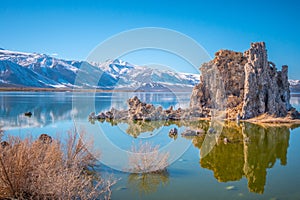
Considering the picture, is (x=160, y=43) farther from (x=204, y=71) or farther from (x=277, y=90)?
(x=204, y=71)

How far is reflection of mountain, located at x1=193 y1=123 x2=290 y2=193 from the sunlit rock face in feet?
22.7

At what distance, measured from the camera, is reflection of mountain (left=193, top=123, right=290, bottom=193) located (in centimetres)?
870

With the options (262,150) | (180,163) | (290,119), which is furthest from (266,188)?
(290,119)

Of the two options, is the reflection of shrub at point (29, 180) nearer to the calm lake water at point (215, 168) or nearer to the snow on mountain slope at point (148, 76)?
the calm lake water at point (215, 168)

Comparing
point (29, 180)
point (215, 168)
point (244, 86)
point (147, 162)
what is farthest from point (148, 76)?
point (29, 180)

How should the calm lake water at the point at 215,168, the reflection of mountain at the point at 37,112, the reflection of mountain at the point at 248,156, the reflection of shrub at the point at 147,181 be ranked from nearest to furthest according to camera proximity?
the calm lake water at the point at 215,168
the reflection of shrub at the point at 147,181
the reflection of mountain at the point at 248,156
the reflection of mountain at the point at 37,112

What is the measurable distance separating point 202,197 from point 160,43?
5759 millimetres

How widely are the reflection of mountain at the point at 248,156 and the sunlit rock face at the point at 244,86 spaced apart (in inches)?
272

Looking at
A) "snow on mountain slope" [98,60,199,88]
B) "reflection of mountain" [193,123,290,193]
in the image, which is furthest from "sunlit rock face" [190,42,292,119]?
"reflection of mountain" [193,123,290,193]

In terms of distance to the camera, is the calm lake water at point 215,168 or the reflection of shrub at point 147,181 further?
the reflection of shrub at point 147,181

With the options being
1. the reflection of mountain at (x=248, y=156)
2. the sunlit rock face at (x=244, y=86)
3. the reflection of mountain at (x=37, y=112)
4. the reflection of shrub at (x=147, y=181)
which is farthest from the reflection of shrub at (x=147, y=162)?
the sunlit rock face at (x=244, y=86)

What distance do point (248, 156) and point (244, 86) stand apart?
15.0m

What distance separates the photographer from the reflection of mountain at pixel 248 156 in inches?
343

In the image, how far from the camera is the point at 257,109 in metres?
→ 23.4
